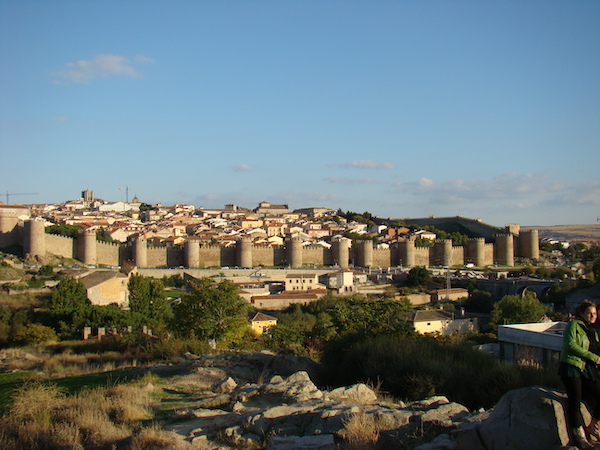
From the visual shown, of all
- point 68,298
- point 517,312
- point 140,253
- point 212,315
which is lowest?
point 517,312

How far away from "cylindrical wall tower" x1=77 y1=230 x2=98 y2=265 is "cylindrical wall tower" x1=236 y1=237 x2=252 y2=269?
8648 millimetres

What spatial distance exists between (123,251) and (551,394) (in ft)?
114

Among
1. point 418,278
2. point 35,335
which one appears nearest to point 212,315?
point 35,335

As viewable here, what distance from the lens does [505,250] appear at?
45094 mm

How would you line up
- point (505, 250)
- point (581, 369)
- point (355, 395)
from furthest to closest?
point (505, 250), point (355, 395), point (581, 369)

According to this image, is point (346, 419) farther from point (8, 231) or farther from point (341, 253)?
point (341, 253)

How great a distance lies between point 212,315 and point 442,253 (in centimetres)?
3349

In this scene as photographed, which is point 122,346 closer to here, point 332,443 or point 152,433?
point 152,433

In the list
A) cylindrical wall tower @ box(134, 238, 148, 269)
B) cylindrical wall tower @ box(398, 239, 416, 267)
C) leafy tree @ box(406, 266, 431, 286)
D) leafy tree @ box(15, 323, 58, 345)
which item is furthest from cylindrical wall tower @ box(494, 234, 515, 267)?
leafy tree @ box(15, 323, 58, 345)

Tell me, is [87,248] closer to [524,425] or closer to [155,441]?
[155,441]

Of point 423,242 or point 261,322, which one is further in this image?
point 423,242

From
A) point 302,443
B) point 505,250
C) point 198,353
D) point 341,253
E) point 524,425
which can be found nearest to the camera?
point 524,425

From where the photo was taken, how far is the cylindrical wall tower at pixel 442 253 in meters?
43.0

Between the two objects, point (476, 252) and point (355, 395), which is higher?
point (355, 395)
